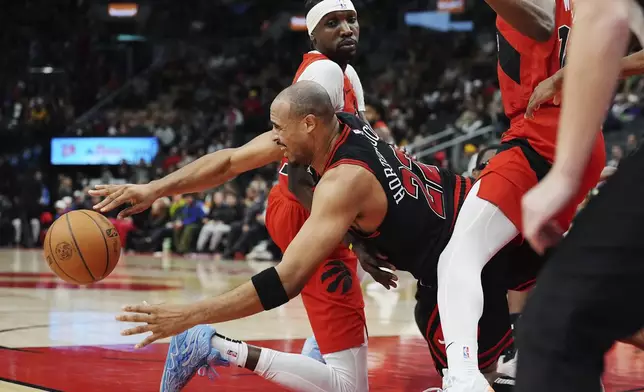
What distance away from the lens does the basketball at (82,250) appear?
13.9 ft

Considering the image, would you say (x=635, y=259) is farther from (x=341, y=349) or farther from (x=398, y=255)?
(x=341, y=349)

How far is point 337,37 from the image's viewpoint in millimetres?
5039

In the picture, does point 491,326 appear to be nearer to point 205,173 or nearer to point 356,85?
point 205,173

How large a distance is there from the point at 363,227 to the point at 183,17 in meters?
26.4

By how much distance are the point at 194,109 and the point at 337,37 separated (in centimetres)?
2065

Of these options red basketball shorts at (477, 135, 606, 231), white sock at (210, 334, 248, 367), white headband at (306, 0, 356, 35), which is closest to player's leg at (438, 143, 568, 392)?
red basketball shorts at (477, 135, 606, 231)

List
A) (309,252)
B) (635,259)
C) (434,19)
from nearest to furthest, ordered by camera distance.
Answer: (635,259) < (309,252) < (434,19)

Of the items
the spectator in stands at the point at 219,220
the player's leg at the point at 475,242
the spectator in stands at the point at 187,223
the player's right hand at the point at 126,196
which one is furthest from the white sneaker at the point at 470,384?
the spectator in stands at the point at 187,223

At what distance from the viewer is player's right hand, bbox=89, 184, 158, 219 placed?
4.18 meters

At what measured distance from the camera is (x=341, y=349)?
170 inches

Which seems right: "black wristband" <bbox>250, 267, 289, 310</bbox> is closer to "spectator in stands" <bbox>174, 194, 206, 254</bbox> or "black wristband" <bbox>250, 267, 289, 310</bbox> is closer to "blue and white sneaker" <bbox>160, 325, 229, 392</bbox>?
"blue and white sneaker" <bbox>160, 325, 229, 392</bbox>

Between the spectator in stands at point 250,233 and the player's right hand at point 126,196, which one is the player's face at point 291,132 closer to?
the player's right hand at point 126,196

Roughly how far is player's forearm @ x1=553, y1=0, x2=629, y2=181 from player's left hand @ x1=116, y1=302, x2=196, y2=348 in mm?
1596

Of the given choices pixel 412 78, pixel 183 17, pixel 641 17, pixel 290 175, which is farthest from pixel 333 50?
pixel 183 17
